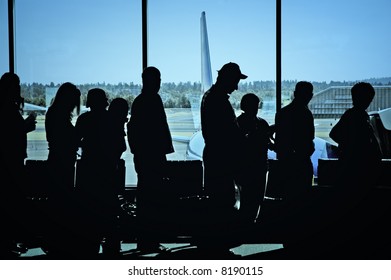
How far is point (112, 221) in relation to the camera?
3635mm

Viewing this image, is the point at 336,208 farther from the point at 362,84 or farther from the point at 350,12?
the point at 350,12

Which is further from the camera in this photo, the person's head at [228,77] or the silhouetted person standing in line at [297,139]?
the silhouetted person standing in line at [297,139]

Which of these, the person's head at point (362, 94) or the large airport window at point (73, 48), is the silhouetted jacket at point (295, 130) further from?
the large airport window at point (73, 48)

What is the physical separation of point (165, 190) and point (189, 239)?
1.30 feet

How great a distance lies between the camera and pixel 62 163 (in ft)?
11.4

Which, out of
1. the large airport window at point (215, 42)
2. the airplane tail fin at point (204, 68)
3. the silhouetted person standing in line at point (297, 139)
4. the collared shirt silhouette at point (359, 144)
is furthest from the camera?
the airplane tail fin at point (204, 68)

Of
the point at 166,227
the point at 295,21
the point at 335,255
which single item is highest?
the point at 295,21

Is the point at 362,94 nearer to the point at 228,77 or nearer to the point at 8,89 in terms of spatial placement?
the point at 228,77

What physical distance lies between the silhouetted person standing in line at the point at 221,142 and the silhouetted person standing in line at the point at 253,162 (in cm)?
15

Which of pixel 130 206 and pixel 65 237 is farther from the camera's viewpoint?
pixel 130 206

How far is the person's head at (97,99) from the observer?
351cm

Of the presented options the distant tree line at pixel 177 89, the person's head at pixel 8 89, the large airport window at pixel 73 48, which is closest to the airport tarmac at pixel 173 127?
the large airport window at pixel 73 48
